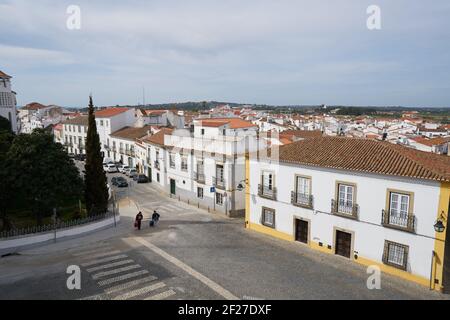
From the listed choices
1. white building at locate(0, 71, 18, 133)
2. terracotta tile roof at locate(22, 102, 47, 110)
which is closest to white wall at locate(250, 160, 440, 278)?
white building at locate(0, 71, 18, 133)

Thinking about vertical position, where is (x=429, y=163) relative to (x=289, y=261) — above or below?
above

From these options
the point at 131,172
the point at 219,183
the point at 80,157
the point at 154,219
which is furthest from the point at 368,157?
the point at 80,157

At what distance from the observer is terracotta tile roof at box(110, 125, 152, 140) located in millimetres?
53938

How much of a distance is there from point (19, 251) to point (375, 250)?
1968cm

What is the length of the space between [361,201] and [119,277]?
12776 millimetres

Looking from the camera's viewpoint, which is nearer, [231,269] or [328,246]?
[231,269]

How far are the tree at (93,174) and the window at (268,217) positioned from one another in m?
11.6

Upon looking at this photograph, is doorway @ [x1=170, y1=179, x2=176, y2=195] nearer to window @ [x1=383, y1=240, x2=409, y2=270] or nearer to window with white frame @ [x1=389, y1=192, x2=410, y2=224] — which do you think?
window @ [x1=383, y1=240, x2=409, y2=270]

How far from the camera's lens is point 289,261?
1953 cm

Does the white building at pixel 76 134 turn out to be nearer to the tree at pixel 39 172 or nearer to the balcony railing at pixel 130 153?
the balcony railing at pixel 130 153

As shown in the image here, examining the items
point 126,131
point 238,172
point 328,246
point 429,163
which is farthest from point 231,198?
point 126,131

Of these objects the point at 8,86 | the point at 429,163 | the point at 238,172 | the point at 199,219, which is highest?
the point at 8,86

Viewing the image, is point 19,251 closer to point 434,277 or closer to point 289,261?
point 289,261
